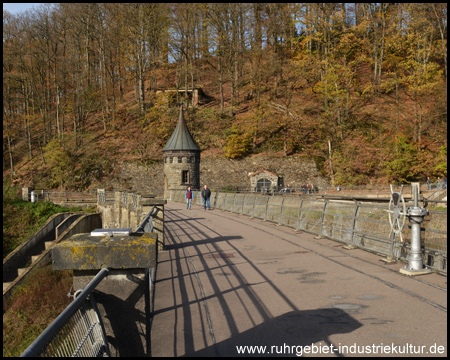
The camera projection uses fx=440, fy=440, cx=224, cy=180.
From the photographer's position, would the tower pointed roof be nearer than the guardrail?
No

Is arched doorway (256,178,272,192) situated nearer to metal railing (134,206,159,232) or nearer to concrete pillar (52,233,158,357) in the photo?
metal railing (134,206,159,232)

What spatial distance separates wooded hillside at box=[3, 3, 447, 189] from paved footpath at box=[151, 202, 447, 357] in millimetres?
40560

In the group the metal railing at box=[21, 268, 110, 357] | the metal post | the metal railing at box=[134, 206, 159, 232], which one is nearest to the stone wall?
the metal railing at box=[134, 206, 159, 232]

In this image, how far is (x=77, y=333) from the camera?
10.7 ft

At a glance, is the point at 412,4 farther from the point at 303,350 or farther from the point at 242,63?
the point at 303,350

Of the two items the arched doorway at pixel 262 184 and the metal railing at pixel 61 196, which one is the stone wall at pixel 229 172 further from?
the metal railing at pixel 61 196

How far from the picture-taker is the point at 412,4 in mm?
55656

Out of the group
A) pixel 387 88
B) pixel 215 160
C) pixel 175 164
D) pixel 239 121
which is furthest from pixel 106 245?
pixel 387 88

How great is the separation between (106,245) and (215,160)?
50942mm

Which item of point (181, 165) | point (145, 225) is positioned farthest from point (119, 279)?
point (181, 165)

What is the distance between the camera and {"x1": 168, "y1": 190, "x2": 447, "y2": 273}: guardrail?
9.15 metres

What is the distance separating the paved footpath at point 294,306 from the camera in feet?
16.5

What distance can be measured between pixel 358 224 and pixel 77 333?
9.66m

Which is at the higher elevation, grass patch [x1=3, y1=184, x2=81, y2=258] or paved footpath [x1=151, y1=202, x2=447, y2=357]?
paved footpath [x1=151, y1=202, x2=447, y2=357]
